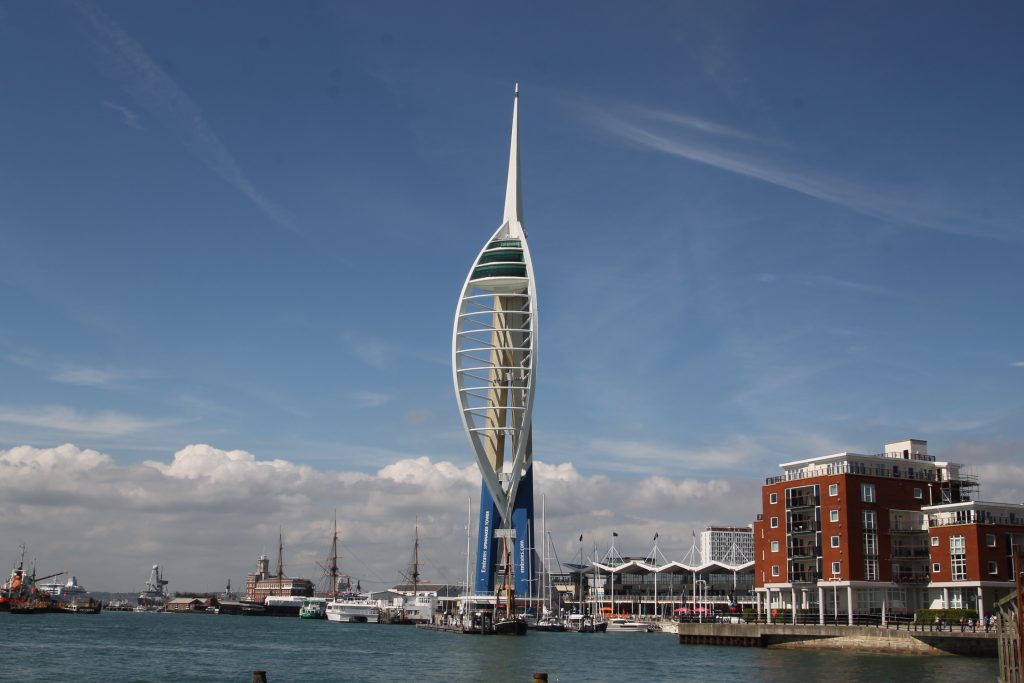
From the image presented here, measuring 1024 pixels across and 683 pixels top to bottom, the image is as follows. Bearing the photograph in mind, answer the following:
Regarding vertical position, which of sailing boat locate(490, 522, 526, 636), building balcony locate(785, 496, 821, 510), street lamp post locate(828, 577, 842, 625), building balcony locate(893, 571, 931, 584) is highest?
building balcony locate(785, 496, 821, 510)

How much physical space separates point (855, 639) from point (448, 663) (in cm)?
2974

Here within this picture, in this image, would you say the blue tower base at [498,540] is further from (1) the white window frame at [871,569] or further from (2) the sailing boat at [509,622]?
(1) the white window frame at [871,569]

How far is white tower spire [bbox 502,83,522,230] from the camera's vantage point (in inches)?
5640

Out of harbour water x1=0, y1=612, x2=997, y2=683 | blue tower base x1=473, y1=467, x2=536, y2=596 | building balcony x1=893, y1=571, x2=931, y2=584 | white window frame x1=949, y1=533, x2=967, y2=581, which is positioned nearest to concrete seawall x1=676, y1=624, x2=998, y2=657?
harbour water x1=0, y1=612, x2=997, y2=683

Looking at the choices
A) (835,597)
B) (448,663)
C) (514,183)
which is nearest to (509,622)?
(835,597)

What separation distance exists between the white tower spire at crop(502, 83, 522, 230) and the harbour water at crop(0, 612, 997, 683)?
66.3 meters

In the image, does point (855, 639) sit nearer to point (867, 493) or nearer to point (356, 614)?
point (867, 493)

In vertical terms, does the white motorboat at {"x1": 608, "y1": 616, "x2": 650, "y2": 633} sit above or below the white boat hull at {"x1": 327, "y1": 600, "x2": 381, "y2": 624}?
above

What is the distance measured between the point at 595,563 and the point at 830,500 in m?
109

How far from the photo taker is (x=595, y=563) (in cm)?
18975

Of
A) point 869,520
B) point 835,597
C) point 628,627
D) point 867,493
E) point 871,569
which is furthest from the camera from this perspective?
point 628,627

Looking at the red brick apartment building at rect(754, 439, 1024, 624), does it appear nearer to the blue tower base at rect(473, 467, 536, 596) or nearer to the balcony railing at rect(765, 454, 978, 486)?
the balcony railing at rect(765, 454, 978, 486)

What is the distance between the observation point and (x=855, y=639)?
73938 millimetres

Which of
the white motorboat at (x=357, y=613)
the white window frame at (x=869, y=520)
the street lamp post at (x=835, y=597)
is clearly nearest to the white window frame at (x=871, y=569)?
the street lamp post at (x=835, y=597)
